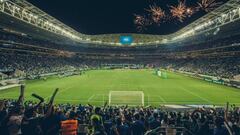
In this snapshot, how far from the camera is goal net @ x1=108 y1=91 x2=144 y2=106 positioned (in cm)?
3066

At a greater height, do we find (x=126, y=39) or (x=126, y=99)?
(x=126, y=39)

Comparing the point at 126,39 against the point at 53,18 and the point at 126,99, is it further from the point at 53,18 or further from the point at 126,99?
the point at 126,99

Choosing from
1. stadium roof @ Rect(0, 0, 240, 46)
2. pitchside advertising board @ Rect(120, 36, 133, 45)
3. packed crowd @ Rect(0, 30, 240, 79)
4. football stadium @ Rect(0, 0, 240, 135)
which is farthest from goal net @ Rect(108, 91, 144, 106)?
pitchside advertising board @ Rect(120, 36, 133, 45)

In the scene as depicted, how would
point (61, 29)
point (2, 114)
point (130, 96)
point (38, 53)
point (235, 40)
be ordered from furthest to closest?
point (38, 53) → point (61, 29) → point (235, 40) → point (130, 96) → point (2, 114)

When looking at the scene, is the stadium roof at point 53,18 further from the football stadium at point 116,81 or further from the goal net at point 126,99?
the goal net at point 126,99

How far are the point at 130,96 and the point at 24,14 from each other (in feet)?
117

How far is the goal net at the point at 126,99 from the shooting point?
1207 inches

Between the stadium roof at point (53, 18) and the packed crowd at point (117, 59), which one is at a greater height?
the stadium roof at point (53, 18)

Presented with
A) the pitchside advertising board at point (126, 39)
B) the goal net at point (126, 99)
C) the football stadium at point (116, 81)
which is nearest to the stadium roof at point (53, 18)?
the football stadium at point (116, 81)

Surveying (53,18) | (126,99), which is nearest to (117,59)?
(53,18)

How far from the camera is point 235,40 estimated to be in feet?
242

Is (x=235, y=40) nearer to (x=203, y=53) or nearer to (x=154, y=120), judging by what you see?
(x=203, y=53)

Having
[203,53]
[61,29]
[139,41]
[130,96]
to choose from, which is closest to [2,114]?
[130,96]

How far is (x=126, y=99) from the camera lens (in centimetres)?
3309
